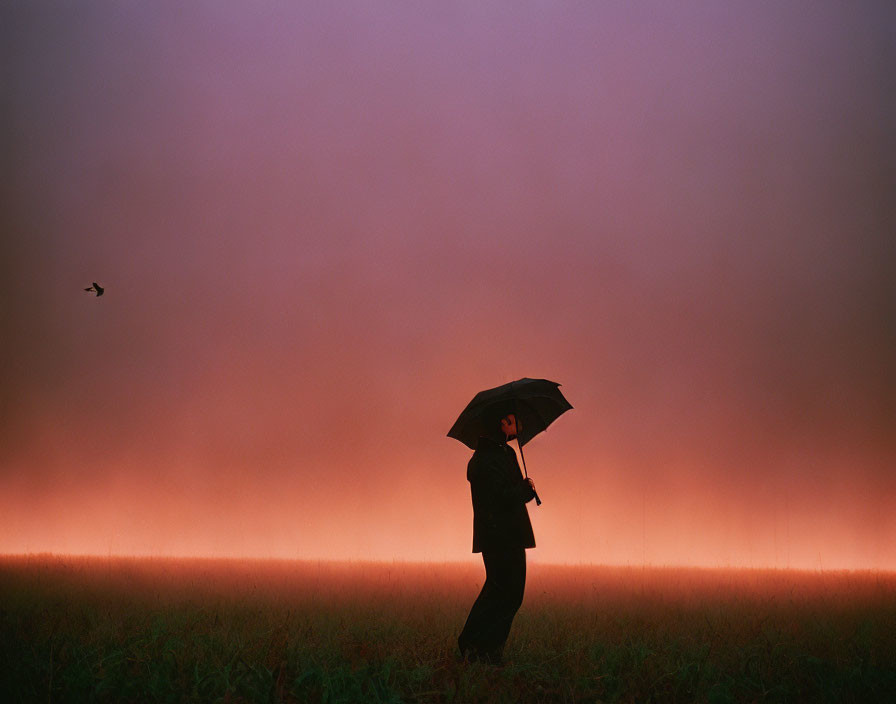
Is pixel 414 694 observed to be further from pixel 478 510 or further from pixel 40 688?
pixel 40 688

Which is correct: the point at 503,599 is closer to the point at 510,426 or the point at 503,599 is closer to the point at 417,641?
the point at 417,641

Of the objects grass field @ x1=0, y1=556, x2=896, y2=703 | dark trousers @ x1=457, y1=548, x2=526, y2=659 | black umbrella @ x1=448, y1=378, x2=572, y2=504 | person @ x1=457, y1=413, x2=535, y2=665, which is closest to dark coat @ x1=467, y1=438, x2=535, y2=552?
person @ x1=457, y1=413, x2=535, y2=665

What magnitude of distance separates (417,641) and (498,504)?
162cm

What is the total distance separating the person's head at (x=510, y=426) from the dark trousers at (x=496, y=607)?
970mm

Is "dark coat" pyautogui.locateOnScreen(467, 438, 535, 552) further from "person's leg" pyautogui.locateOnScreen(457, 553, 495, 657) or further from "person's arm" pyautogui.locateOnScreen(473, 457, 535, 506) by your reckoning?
"person's leg" pyautogui.locateOnScreen(457, 553, 495, 657)

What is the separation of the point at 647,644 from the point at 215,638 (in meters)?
3.97

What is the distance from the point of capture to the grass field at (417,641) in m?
4.73

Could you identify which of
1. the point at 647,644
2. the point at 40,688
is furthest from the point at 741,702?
the point at 40,688

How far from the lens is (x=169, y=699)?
4.41 m

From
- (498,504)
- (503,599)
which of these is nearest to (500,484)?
(498,504)

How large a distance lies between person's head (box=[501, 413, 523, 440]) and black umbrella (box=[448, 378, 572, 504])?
0.16 ft

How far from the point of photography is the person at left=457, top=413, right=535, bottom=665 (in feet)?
17.5

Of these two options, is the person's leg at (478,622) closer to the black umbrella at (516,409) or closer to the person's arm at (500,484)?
the person's arm at (500,484)

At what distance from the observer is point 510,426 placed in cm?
570
